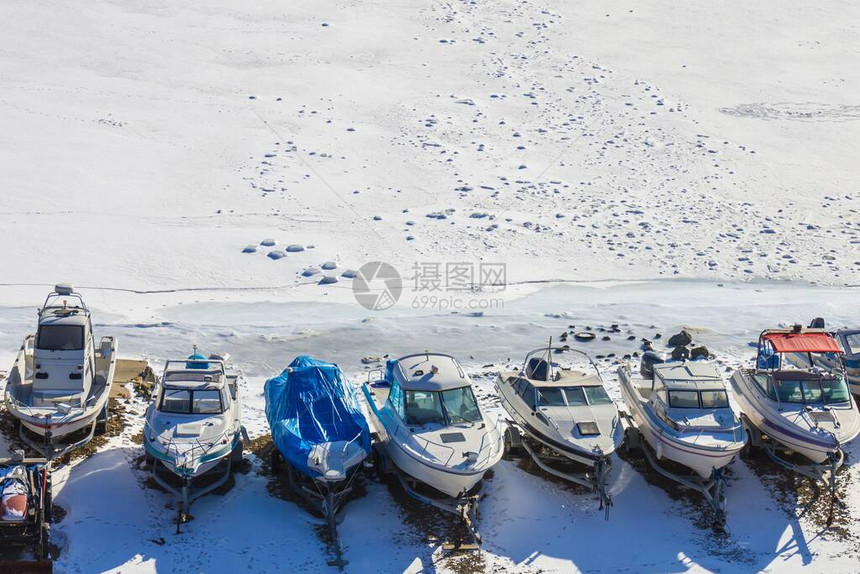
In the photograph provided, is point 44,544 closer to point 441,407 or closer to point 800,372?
point 441,407

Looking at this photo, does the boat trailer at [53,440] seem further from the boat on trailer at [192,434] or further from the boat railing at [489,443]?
the boat railing at [489,443]

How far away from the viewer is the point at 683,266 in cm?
3256

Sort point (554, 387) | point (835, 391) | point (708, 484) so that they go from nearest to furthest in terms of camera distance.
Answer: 1. point (708, 484)
2. point (554, 387)
3. point (835, 391)

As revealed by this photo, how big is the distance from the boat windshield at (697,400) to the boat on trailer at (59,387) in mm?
10725

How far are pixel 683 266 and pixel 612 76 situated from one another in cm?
1475

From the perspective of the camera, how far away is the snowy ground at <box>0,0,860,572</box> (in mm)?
19031

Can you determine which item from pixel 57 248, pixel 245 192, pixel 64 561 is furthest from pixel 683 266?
pixel 64 561

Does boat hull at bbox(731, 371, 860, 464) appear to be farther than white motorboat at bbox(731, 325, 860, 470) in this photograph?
No

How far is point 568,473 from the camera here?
19984 millimetres

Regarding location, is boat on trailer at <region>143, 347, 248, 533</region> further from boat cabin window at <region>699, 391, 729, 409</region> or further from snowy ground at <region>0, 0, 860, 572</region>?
boat cabin window at <region>699, 391, 729, 409</region>

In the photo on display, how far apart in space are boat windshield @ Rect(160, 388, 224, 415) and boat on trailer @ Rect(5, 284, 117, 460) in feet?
4.72

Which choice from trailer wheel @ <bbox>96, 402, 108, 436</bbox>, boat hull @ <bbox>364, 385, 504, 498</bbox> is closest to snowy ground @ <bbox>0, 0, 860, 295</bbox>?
trailer wheel @ <bbox>96, 402, 108, 436</bbox>

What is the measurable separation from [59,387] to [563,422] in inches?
370

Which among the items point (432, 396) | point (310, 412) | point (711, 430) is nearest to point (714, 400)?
point (711, 430)
